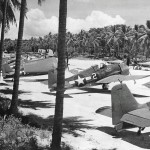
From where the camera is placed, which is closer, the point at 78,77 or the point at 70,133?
the point at 70,133

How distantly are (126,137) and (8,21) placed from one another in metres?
14.1

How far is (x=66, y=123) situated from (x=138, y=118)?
14.1ft

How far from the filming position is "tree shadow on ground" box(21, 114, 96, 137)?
38.8ft

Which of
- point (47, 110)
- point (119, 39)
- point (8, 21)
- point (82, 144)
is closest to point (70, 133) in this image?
point (82, 144)

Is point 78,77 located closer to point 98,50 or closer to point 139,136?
point 139,136

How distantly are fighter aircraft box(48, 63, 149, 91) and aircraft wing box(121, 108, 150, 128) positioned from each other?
10.6 m

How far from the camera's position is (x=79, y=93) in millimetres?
22688

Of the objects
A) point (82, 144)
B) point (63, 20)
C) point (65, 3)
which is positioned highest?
point (65, 3)

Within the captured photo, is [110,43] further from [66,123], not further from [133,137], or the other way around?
[133,137]

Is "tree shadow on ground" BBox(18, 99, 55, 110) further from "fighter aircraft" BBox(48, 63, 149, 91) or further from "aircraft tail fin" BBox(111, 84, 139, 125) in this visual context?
"aircraft tail fin" BBox(111, 84, 139, 125)

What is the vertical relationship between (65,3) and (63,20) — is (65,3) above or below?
above

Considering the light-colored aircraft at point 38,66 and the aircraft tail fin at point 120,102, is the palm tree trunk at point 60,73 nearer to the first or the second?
the aircraft tail fin at point 120,102

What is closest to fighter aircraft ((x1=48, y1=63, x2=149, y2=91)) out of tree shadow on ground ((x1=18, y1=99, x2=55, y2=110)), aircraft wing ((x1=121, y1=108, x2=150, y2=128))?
tree shadow on ground ((x1=18, y1=99, x2=55, y2=110))

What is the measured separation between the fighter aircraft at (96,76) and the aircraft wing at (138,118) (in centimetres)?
1062
